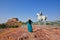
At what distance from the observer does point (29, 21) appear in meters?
10.1

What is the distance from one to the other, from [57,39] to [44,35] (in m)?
1.01

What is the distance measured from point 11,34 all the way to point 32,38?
152cm

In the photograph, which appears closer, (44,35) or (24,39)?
(24,39)

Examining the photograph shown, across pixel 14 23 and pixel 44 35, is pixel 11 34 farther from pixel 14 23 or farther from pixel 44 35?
pixel 14 23

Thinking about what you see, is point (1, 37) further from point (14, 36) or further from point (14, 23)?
point (14, 23)

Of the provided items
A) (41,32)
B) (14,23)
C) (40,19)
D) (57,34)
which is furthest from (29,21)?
(14,23)

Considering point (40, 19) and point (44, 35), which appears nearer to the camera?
point (44, 35)

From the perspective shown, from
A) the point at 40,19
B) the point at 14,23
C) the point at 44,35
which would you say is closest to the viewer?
the point at 44,35

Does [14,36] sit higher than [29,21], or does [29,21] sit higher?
[29,21]

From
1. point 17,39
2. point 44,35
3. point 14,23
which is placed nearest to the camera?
point 17,39

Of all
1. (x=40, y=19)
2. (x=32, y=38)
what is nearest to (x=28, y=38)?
(x=32, y=38)

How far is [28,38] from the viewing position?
9258 mm

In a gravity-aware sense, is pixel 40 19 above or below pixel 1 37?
above

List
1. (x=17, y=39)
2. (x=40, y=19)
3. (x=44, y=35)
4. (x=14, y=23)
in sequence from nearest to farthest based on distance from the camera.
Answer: (x=17, y=39) → (x=44, y=35) → (x=40, y=19) → (x=14, y=23)
